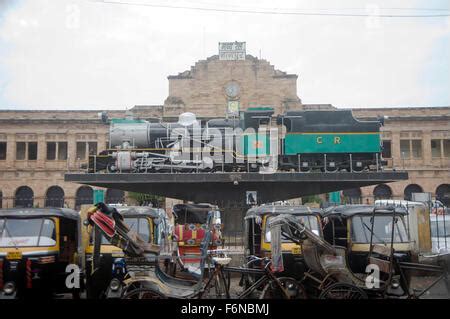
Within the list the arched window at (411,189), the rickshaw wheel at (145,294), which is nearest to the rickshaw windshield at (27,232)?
the rickshaw wheel at (145,294)

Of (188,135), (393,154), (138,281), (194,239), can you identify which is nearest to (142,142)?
(188,135)

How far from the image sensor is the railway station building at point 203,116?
46.8 metres

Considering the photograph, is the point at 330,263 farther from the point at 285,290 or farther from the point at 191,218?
the point at 191,218

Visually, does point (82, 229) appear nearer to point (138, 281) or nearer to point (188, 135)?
point (138, 281)

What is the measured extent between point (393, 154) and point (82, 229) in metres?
38.6

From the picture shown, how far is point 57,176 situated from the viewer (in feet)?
156

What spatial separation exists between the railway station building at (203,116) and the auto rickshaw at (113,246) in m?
33.1

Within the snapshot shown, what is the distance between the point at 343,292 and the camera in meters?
9.42

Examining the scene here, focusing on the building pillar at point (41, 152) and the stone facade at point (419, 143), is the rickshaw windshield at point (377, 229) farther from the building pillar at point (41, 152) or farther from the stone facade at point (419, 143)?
the building pillar at point (41, 152)

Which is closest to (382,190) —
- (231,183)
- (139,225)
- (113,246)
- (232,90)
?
(232,90)

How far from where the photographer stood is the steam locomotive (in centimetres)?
2038

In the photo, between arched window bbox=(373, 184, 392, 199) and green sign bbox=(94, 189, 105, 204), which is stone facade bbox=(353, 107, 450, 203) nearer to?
arched window bbox=(373, 184, 392, 199)

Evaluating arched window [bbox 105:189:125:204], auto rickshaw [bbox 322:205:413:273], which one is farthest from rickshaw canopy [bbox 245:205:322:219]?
arched window [bbox 105:189:125:204]

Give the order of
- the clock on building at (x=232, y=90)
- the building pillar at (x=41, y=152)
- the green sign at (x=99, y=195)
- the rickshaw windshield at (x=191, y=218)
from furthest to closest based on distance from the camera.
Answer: the clock on building at (x=232, y=90)
the building pillar at (x=41, y=152)
the green sign at (x=99, y=195)
the rickshaw windshield at (x=191, y=218)
